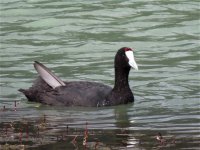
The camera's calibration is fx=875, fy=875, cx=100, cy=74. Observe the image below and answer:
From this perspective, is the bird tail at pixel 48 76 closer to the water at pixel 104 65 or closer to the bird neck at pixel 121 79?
the water at pixel 104 65

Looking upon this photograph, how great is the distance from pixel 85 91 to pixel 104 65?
3246 mm

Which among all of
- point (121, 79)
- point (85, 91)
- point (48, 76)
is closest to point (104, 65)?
point (121, 79)

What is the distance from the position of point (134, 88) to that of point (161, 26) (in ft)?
16.9

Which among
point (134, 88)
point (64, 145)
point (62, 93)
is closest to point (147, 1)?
point (134, 88)

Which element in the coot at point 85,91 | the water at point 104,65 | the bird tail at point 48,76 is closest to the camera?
the water at point 104,65

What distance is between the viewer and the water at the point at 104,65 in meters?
10.9

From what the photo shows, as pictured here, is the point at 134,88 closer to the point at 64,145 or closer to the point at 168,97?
Answer: the point at 168,97

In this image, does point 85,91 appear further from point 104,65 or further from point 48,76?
point 104,65

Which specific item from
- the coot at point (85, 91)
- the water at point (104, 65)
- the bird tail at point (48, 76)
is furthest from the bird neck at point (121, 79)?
the bird tail at point (48, 76)

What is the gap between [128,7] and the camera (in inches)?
882

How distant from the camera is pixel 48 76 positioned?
48.5 feet

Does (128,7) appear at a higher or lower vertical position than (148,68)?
Answer: higher

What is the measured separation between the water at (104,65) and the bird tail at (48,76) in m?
0.54

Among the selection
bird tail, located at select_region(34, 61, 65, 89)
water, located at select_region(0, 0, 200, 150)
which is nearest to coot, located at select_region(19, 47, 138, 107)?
→ bird tail, located at select_region(34, 61, 65, 89)
